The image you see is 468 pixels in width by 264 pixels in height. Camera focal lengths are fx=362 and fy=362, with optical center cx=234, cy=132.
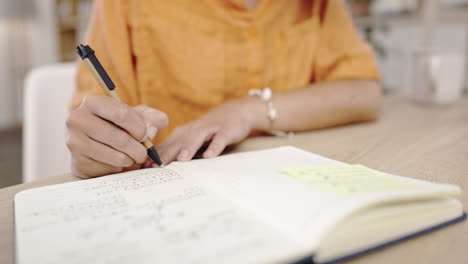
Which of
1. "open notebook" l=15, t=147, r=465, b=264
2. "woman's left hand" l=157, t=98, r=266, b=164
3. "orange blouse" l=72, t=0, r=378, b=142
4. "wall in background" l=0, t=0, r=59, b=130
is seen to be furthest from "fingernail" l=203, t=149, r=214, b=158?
"wall in background" l=0, t=0, r=59, b=130

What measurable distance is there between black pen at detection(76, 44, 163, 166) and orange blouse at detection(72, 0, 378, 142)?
26cm

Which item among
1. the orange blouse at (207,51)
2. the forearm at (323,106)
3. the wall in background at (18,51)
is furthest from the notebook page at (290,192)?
the wall in background at (18,51)

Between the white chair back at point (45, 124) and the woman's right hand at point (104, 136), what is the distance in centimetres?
49

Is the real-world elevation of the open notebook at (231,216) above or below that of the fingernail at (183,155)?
above

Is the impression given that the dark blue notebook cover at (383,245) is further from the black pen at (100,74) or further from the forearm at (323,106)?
the forearm at (323,106)

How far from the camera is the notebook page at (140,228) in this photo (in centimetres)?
24

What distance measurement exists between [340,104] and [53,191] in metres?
0.56

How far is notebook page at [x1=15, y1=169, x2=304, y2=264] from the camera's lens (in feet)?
0.80

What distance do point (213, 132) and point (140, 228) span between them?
29 cm

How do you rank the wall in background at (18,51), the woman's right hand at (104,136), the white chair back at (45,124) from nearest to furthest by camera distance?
the woman's right hand at (104,136) < the white chair back at (45,124) < the wall in background at (18,51)

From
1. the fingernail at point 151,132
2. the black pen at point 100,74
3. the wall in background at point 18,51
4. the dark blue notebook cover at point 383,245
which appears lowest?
the wall in background at point 18,51

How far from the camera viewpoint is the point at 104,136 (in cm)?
45

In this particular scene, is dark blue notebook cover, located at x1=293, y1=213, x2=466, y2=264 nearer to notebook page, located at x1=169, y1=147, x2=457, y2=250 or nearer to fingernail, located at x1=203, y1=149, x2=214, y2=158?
notebook page, located at x1=169, y1=147, x2=457, y2=250

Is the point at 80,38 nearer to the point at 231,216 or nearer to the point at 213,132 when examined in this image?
the point at 213,132
